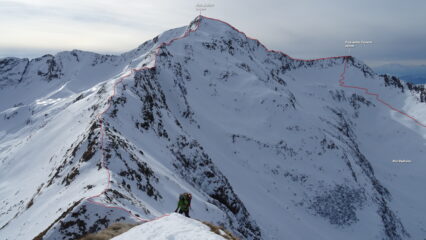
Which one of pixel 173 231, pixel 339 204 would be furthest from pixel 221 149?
pixel 173 231

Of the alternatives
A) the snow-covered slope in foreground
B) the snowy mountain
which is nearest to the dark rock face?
the snowy mountain

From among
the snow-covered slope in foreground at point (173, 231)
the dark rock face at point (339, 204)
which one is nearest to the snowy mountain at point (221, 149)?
the dark rock face at point (339, 204)

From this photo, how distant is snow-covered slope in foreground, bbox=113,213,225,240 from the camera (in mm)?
15078

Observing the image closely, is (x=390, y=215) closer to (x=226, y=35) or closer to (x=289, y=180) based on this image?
(x=289, y=180)

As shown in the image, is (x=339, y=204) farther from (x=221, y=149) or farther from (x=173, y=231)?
(x=173, y=231)

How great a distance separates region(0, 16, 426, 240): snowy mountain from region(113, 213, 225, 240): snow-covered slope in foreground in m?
8.13

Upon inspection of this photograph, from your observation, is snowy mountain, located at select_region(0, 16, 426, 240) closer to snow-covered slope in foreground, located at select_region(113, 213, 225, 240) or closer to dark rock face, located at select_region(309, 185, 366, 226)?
dark rock face, located at select_region(309, 185, 366, 226)

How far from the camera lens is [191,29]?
13162cm

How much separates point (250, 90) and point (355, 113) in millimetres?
65653

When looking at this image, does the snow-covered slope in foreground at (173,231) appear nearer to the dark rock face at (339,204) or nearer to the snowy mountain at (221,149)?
the snowy mountain at (221,149)

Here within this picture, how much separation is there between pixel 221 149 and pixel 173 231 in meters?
65.8

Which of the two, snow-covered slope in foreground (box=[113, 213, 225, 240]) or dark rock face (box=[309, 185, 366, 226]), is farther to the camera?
dark rock face (box=[309, 185, 366, 226])

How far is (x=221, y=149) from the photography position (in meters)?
81.6

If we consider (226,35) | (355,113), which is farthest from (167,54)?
(355,113)
